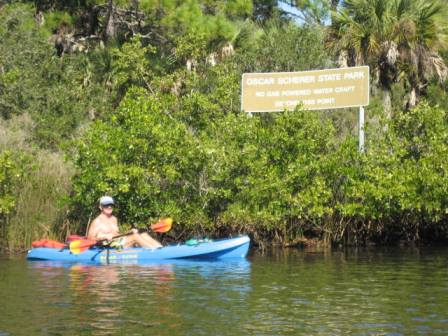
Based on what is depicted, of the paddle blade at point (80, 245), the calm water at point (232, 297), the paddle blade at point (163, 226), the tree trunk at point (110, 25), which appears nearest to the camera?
the calm water at point (232, 297)

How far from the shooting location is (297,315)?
41.9ft

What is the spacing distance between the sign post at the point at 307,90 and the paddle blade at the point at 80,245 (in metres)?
Answer: 7.71

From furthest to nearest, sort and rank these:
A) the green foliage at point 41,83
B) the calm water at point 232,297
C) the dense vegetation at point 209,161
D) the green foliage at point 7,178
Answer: the green foliage at point 41,83 → the dense vegetation at point 209,161 → the green foliage at point 7,178 → the calm water at point 232,297

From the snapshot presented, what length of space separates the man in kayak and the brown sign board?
7.07 m

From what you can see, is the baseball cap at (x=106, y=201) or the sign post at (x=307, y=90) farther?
the sign post at (x=307, y=90)

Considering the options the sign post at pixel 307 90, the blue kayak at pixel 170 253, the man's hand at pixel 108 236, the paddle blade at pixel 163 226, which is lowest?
the blue kayak at pixel 170 253

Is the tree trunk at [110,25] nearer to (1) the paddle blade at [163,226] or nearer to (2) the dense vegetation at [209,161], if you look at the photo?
(2) the dense vegetation at [209,161]

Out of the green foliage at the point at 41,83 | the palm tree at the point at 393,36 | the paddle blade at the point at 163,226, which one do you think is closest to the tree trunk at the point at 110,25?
the green foliage at the point at 41,83

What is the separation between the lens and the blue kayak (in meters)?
20.5

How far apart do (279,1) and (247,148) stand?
22236mm

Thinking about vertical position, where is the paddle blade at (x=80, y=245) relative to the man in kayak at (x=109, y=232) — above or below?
below

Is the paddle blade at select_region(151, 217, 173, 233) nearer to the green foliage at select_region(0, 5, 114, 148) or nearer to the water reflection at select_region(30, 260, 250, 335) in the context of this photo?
the water reflection at select_region(30, 260, 250, 335)

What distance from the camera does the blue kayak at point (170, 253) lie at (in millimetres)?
20469

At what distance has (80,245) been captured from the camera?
2066cm
